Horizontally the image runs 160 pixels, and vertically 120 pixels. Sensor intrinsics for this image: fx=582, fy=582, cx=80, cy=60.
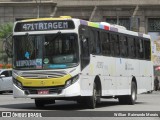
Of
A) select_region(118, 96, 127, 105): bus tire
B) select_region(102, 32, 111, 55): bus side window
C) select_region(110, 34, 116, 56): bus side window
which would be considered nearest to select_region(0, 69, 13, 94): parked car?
select_region(118, 96, 127, 105): bus tire

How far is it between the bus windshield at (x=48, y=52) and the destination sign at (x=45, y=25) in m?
0.26

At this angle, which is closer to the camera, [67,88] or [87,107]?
[67,88]

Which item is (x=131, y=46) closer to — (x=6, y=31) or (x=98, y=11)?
(x=6, y=31)

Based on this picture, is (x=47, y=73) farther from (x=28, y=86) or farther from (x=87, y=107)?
(x=87, y=107)

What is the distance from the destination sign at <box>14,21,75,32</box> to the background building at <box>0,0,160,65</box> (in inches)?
1638

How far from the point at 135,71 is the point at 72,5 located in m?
36.6

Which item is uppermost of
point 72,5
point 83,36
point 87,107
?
point 72,5

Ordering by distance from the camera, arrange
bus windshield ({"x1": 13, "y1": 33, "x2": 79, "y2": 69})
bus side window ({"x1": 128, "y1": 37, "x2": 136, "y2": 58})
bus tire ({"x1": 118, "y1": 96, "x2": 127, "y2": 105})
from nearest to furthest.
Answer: bus windshield ({"x1": 13, "y1": 33, "x2": 79, "y2": 69}) < bus side window ({"x1": 128, "y1": 37, "x2": 136, "y2": 58}) < bus tire ({"x1": 118, "y1": 96, "x2": 127, "y2": 105})

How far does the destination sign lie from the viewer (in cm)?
2012

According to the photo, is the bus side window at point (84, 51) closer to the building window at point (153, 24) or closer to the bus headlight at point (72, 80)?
the bus headlight at point (72, 80)

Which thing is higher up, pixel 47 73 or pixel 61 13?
pixel 61 13

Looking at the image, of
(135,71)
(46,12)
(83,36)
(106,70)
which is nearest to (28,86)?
(83,36)

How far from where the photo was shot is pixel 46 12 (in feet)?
204

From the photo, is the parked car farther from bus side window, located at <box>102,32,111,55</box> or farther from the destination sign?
the destination sign
